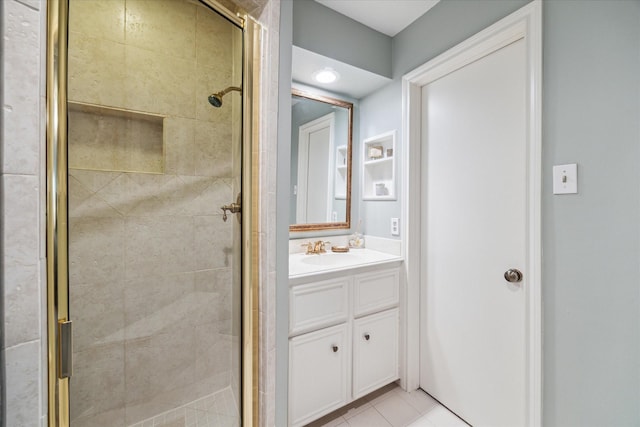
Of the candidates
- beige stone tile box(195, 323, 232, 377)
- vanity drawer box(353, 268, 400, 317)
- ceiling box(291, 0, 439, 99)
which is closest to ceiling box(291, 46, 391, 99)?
ceiling box(291, 0, 439, 99)

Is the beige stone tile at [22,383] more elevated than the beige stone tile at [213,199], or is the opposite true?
the beige stone tile at [213,199]

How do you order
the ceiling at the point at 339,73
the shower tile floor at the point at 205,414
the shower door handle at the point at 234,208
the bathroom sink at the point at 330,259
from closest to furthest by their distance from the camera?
the shower tile floor at the point at 205,414, the shower door handle at the point at 234,208, the ceiling at the point at 339,73, the bathroom sink at the point at 330,259

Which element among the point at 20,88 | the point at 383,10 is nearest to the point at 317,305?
the point at 20,88

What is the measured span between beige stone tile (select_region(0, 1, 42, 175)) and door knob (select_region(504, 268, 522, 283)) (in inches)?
69.4

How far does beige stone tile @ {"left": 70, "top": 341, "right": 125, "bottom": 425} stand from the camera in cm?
72

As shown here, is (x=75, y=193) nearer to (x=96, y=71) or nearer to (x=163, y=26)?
(x=96, y=71)

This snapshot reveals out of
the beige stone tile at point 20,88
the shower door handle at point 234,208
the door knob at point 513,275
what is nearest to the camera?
the beige stone tile at point 20,88

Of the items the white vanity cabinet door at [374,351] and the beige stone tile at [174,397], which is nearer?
the beige stone tile at [174,397]

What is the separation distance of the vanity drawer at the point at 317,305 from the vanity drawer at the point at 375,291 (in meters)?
0.09

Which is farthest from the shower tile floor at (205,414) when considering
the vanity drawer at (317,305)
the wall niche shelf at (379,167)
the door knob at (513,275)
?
the wall niche shelf at (379,167)

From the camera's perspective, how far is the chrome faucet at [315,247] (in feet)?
6.22

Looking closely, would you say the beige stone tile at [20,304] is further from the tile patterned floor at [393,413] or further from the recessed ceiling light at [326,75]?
the recessed ceiling light at [326,75]

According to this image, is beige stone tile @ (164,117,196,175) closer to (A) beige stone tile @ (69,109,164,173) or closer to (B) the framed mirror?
(A) beige stone tile @ (69,109,164,173)

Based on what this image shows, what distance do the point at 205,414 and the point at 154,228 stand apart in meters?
0.75
